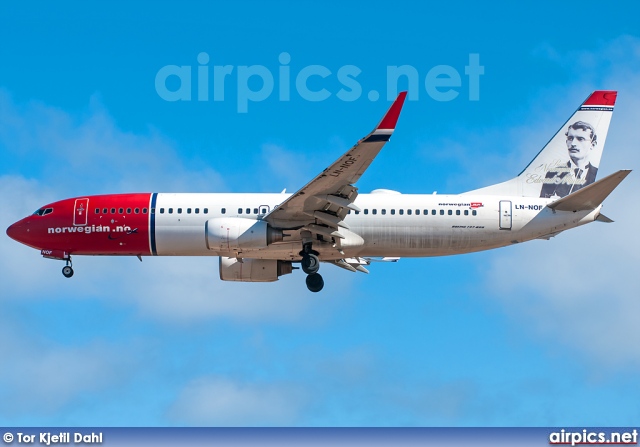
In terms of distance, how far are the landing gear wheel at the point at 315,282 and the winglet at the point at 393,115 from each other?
37.0ft

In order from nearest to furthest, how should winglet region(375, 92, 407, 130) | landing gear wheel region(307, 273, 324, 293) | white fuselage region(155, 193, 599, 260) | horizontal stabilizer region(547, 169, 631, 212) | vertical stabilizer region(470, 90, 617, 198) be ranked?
winglet region(375, 92, 407, 130)
horizontal stabilizer region(547, 169, 631, 212)
white fuselage region(155, 193, 599, 260)
landing gear wheel region(307, 273, 324, 293)
vertical stabilizer region(470, 90, 617, 198)

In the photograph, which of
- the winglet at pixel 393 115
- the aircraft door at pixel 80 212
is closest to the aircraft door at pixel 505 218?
the winglet at pixel 393 115

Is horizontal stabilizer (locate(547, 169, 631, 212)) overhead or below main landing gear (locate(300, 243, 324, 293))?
overhead

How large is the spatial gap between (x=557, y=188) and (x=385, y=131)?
1308 cm

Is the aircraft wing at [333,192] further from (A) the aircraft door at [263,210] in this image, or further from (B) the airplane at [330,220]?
(A) the aircraft door at [263,210]

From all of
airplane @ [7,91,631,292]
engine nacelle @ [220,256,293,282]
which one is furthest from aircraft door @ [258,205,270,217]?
engine nacelle @ [220,256,293,282]

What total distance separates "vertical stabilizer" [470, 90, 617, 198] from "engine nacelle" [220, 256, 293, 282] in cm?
1045

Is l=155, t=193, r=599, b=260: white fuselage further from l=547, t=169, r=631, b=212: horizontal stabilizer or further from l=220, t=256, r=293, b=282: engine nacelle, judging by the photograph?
l=220, t=256, r=293, b=282: engine nacelle

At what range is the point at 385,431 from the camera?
4616 centimetres

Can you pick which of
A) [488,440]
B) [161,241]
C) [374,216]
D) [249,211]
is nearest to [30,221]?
[161,241]

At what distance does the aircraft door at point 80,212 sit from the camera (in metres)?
56.6

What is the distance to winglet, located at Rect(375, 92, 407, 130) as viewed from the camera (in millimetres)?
47281

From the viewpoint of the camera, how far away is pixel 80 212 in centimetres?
5681

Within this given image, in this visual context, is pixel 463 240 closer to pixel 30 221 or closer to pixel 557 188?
pixel 557 188
